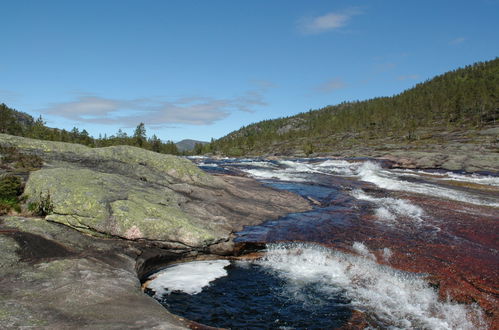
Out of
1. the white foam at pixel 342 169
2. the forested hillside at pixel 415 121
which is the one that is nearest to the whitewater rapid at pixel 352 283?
the white foam at pixel 342 169

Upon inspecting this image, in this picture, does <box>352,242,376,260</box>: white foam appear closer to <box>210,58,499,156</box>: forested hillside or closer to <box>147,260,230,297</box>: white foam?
<box>147,260,230,297</box>: white foam

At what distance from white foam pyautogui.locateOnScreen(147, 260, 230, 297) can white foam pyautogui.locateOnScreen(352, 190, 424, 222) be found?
1144 centimetres

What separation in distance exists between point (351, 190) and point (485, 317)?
65.9 feet

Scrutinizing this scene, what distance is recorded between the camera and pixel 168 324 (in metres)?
6.70

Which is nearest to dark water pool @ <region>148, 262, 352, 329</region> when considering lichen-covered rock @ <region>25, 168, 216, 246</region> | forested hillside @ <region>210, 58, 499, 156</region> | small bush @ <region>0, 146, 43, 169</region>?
lichen-covered rock @ <region>25, 168, 216, 246</region>

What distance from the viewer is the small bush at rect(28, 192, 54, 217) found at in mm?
12406

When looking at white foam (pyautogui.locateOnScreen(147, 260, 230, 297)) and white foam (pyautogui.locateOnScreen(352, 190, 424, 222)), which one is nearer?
white foam (pyautogui.locateOnScreen(147, 260, 230, 297))

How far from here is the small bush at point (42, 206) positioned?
12406mm

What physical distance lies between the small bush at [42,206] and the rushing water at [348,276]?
17.8 ft

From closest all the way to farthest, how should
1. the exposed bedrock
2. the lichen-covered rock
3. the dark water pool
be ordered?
the exposed bedrock < the dark water pool < the lichen-covered rock

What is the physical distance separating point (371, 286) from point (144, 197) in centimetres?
1060

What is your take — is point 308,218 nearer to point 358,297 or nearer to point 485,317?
point 358,297

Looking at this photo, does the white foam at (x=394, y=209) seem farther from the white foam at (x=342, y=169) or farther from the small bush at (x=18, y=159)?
Result: the small bush at (x=18, y=159)

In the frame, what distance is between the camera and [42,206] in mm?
12539
